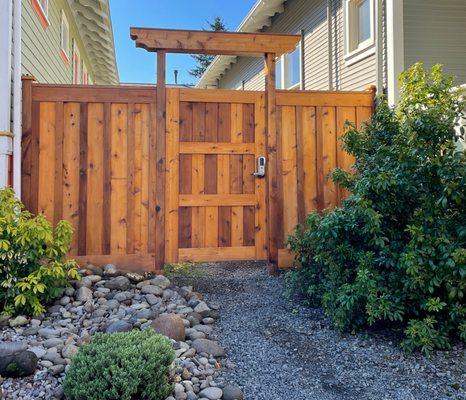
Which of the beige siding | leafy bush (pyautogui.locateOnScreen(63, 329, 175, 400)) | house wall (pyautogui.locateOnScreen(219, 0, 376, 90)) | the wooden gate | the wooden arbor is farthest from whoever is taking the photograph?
house wall (pyautogui.locateOnScreen(219, 0, 376, 90))

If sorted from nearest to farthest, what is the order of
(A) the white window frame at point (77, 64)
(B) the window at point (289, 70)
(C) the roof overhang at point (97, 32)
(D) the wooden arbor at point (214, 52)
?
(D) the wooden arbor at point (214, 52), (C) the roof overhang at point (97, 32), (B) the window at point (289, 70), (A) the white window frame at point (77, 64)

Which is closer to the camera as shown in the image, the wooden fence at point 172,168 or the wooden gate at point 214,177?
the wooden fence at point 172,168

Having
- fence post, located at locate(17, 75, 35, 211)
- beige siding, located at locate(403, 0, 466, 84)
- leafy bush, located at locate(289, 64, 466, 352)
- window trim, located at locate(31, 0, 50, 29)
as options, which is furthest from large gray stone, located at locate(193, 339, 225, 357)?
window trim, located at locate(31, 0, 50, 29)

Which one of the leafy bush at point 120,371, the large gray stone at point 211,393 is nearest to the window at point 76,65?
the leafy bush at point 120,371

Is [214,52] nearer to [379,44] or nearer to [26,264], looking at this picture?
[379,44]

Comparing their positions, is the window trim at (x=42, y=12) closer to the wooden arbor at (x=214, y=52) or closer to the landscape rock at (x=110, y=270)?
the wooden arbor at (x=214, y=52)

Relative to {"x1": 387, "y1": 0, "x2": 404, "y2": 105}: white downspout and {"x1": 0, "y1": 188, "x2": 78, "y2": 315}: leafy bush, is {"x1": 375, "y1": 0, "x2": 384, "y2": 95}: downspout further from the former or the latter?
{"x1": 0, "y1": 188, "x2": 78, "y2": 315}: leafy bush

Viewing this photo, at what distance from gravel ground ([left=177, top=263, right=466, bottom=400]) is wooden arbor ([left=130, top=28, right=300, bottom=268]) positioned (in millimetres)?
1067

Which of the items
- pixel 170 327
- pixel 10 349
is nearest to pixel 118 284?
pixel 170 327

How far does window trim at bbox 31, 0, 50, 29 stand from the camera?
5.69m

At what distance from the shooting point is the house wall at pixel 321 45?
643 centimetres

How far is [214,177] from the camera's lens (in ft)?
15.3

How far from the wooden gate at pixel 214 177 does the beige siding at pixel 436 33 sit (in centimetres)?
280

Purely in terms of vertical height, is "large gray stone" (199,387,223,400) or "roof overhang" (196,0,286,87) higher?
"roof overhang" (196,0,286,87)
